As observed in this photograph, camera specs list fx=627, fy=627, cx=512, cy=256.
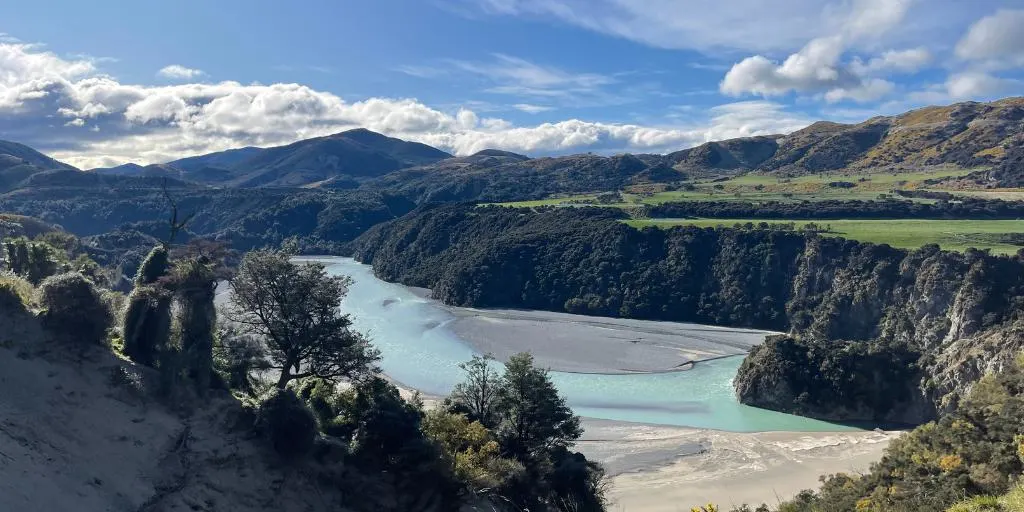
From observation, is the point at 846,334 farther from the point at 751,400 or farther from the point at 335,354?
the point at 335,354

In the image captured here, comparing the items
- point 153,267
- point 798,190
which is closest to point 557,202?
point 798,190

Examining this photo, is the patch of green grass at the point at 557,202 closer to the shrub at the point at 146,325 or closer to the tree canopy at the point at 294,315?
the tree canopy at the point at 294,315

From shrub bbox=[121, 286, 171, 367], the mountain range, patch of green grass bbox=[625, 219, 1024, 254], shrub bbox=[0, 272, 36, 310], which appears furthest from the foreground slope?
the mountain range

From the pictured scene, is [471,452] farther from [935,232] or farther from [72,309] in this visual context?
[935,232]

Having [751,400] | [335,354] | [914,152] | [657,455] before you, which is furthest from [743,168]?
[335,354]

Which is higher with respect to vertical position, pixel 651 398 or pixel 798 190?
pixel 798 190

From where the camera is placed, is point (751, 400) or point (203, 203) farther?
point (203, 203)
